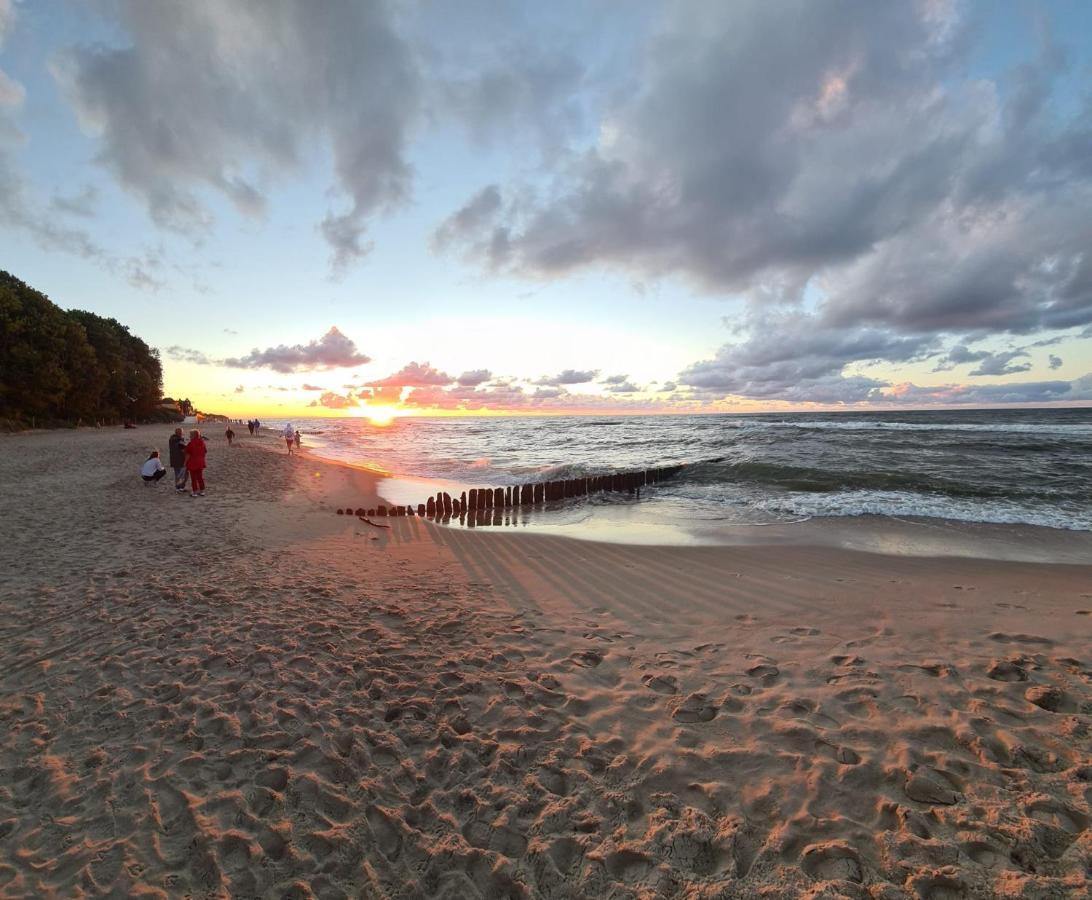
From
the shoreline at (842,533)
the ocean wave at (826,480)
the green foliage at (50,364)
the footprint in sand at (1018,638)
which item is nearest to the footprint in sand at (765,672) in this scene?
the footprint in sand at (1018,638)

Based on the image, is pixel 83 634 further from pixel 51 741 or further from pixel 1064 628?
pixel 1064 628

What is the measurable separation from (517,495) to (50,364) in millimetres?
48488

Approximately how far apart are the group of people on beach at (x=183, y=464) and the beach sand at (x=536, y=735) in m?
7.30

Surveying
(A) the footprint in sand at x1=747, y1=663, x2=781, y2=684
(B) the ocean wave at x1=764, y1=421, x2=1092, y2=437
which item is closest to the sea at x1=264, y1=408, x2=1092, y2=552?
(A) the footprint in sand at x1=747, y1=663, x2=781, y2=684

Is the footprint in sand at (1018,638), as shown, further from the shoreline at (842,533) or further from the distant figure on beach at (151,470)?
the distant figure on beach at (151,470)

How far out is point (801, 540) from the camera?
35.8 feet

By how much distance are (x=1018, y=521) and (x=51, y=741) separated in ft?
61.9

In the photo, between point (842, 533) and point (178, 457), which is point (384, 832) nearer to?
point (842, 533)

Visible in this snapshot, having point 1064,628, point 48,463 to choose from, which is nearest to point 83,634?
point 1064,628

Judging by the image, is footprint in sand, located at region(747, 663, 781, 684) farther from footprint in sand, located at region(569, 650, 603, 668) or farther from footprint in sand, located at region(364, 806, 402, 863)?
footprint in sand, located at region(364, 806, 402, 863)

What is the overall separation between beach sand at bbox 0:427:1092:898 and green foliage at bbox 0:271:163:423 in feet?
155

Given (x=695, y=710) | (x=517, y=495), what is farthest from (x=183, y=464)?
(x=695, y=710)

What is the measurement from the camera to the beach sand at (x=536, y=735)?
282cm

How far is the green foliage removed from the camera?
38.2 m
